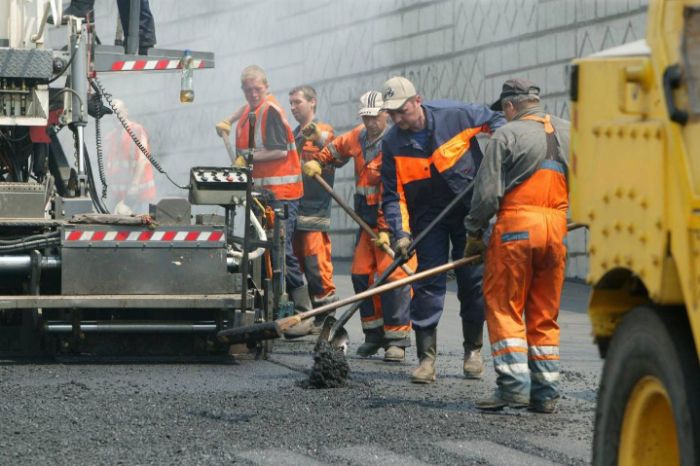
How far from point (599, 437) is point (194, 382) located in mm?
4259

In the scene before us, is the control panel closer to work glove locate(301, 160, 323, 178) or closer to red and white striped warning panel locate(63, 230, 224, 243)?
red and white striped warning panel locate(63, 230, 224, 243)

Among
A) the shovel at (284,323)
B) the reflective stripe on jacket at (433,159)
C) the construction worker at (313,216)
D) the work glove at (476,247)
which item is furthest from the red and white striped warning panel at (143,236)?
the construction worker at (313,216)

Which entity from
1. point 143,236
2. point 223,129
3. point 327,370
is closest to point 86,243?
point 143,236

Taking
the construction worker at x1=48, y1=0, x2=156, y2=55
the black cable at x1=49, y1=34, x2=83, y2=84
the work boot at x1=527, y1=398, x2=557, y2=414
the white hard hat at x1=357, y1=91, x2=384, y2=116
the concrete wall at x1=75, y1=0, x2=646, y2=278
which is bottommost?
the work boot at x1=527, y1=398, x2=557, y2=414

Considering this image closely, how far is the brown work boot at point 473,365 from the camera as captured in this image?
827cm

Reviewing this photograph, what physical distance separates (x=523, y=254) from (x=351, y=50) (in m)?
13.1

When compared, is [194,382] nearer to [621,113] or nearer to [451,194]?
[451,194]

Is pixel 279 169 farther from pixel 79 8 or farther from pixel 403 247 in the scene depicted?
pixel 403 247

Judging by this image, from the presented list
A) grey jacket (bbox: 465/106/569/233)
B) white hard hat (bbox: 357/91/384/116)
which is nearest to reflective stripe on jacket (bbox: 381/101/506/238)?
grey jacket (bbox: 465/106/569/233)

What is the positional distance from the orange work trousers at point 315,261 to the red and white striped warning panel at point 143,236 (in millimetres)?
2235

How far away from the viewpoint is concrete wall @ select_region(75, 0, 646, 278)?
16047 mm

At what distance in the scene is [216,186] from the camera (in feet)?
29.8

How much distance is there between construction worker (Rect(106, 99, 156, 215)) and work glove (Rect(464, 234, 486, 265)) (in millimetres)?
7502

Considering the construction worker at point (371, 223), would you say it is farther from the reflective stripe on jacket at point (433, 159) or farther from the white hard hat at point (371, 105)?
the reflective stripe on jacket at point (433, 159)
